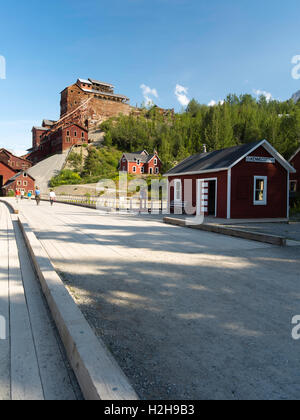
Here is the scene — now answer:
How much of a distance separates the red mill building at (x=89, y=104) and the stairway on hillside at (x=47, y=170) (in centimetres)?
2611

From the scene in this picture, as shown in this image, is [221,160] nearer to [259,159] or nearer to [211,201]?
[259,159]

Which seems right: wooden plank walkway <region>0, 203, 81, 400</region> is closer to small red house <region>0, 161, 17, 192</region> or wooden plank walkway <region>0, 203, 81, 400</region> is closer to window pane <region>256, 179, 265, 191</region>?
window pane <region>256, 179, 265, 191</region>

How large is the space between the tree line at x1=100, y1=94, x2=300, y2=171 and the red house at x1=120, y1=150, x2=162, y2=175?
8.34ft

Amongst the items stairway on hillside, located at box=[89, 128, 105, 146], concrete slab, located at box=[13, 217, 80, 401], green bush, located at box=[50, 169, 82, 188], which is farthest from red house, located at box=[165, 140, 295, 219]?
stairway on hillside, located at box=[89, 128, 105, 146]

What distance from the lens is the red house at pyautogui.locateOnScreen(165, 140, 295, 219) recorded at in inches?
683

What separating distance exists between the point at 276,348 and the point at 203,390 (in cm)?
108

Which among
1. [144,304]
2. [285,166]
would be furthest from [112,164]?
[144,304]

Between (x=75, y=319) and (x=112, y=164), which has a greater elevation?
(x=112, y=164)

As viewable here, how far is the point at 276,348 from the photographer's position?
9.69 ft

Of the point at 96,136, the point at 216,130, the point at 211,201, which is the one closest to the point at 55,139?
the point at 96,136

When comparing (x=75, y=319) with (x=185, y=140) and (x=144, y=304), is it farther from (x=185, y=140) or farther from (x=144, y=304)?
(x=185, y=140)

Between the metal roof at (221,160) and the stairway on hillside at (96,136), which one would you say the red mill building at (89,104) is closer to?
the stairway on hillside at (96,136)

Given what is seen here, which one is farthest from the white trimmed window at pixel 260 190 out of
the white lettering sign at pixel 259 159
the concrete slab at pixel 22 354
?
the concrete slab at pixel 22 354

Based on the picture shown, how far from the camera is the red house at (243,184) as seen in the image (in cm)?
1734
